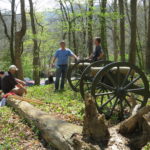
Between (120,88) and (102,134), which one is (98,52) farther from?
(102,134)

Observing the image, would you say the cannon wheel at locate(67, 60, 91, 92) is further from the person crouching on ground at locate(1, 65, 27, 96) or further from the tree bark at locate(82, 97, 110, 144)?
the tree bark at locate(82, 97, 110, 144)

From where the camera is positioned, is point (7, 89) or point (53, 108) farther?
point (7, 89)

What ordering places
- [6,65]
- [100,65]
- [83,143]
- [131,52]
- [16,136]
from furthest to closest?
1. [6,65]
2. [131,52]
3. [100,65]
4. [16,136]
5. [83,143]

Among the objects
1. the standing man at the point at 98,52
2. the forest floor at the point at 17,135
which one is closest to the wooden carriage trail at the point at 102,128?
the forest floor at the point at 17,135

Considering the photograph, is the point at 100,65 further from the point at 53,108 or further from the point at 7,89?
the point at 7,89

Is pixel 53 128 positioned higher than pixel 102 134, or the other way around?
pixel 102 134

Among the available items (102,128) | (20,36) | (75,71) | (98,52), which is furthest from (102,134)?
(20,36)

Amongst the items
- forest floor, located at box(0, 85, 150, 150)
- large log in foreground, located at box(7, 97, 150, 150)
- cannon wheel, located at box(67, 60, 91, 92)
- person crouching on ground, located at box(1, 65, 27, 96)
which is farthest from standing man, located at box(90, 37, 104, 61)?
large log in foreground, located at box(7, 97, 150, 150)

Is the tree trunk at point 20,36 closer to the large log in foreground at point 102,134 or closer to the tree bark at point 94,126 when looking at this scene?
the large log in foreground at point 102,134

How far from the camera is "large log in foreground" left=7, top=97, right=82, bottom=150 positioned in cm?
375

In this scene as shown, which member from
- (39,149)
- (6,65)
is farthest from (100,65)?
(6,65)

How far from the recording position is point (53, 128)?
4273 millimetres

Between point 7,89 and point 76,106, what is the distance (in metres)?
3.07

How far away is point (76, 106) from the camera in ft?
22.8
